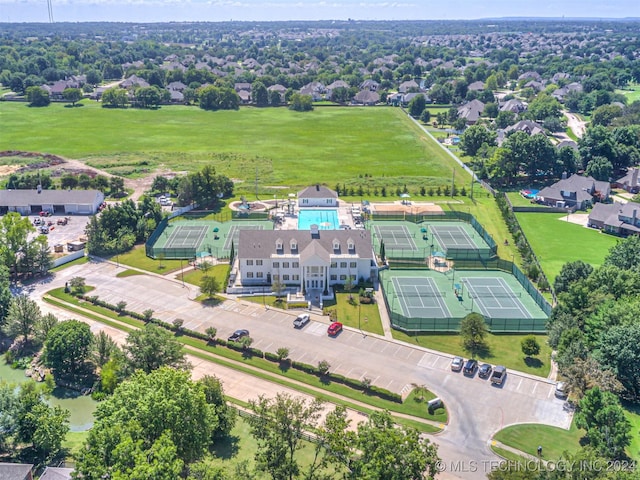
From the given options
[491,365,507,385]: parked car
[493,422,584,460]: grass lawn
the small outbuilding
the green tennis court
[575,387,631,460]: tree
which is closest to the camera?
[575,387,631,460]: tree

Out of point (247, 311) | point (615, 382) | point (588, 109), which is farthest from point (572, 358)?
point (588, 109)

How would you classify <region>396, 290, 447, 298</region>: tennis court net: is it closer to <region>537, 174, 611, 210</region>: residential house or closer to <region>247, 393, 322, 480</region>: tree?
<region>247, 393, 322, 480</region>: tree

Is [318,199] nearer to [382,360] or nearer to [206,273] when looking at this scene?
[206,273]

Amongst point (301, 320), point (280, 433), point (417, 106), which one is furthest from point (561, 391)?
point (417, 106)

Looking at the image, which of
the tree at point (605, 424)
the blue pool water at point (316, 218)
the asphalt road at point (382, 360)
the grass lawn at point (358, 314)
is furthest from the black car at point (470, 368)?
the blue pool water at point (316, 218)

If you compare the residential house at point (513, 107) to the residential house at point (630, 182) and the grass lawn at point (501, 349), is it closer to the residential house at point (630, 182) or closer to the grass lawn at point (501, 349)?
the residential house at point (630, 182)

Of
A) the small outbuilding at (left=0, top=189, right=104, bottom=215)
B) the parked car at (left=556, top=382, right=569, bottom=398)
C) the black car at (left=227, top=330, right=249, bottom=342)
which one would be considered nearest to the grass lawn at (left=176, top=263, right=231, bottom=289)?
the black car at (left=227, top=330, right=249, bottom=342)

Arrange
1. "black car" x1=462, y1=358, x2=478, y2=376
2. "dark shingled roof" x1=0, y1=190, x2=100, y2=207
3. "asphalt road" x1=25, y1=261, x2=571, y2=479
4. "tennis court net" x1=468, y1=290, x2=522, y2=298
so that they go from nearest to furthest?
"asphalt road" x1=25, y1=261, x2=571, y2=479
"black car" x1=462, y1=358, x2=478, y2=376
"tennis court net" x1=468, y1=290, x2=522, y2=298
"dark shingled roof" x1=0, y1=190, x2=100, y2=207
